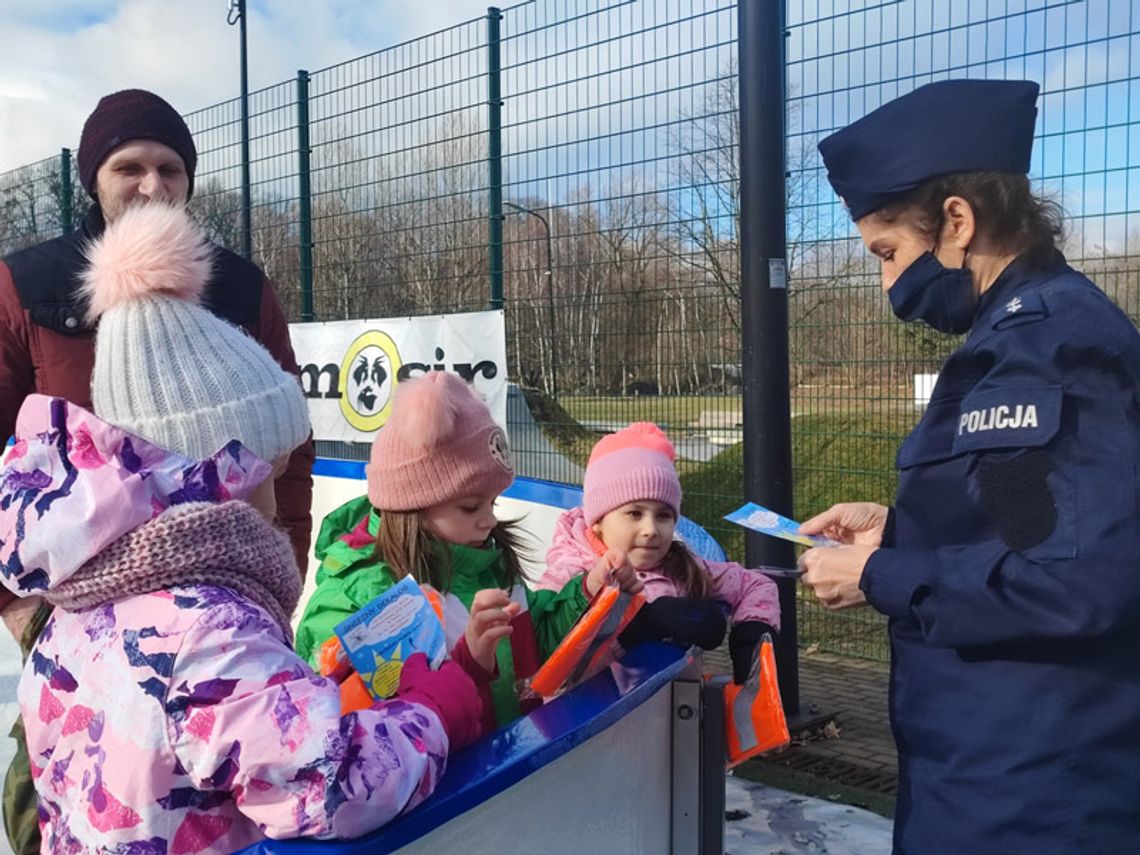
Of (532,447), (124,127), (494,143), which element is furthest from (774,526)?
(494,143)

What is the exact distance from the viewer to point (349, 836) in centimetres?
119

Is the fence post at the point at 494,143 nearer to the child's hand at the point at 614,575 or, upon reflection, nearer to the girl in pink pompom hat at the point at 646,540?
the girl in pink pompom hat at the point at 646,540

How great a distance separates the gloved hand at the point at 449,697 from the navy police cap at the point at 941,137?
971mm

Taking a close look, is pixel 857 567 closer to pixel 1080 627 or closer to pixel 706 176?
pixel 1080 627

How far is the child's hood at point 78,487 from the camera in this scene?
49.4 inches

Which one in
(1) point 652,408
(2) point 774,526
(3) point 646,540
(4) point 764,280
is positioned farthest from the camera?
(1) point 652,408

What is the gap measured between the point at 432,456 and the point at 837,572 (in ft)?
3.11

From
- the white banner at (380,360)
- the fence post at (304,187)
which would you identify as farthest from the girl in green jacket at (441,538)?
the fence post at (304,187)

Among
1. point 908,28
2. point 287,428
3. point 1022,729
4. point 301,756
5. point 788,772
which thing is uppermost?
point 908,28

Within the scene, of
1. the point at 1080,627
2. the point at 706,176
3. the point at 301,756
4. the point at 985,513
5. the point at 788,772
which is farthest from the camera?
the point at 706,176

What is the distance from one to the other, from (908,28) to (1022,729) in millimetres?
3472

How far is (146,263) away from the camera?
1.57 metres

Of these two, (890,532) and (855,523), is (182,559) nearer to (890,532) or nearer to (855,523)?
(890,532)

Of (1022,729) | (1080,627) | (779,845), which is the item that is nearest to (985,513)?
(1080,627)
